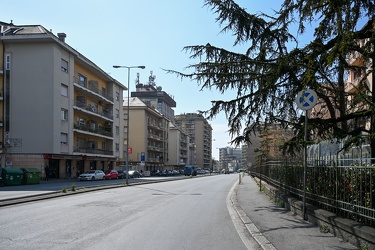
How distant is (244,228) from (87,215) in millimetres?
5211

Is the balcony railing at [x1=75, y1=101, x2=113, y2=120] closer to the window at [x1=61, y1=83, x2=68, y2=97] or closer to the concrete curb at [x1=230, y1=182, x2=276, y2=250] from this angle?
the window at [x1=61, y1=83, x2=68, y2=97]

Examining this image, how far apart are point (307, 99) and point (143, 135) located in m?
78.2

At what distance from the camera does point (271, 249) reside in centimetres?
711

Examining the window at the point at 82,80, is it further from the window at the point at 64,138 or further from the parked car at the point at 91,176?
the parked car at the point at 91,176

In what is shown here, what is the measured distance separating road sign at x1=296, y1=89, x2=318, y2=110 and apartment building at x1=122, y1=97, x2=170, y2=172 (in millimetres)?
70305

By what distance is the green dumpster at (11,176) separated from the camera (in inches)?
1249

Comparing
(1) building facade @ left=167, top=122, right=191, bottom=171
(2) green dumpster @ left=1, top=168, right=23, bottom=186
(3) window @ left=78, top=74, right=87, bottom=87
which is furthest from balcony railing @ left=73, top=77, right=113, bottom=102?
(1) building facade @ left=167, top=122, right=191, bottom=171

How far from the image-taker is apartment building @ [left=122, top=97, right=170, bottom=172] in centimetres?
8619

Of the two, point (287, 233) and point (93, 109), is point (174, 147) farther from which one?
point (287, 233)

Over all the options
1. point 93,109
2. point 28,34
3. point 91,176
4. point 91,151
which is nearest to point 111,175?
point 91,151

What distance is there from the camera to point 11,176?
32.2m

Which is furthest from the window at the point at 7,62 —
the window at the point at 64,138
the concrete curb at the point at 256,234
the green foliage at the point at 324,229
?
the green foliage at the point at 324,229

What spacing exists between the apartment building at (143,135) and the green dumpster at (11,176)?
45.8 metres

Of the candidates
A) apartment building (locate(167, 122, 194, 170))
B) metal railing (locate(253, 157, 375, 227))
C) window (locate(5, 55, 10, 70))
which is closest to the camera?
metal railing (locate(253, 157, 375, 227))
